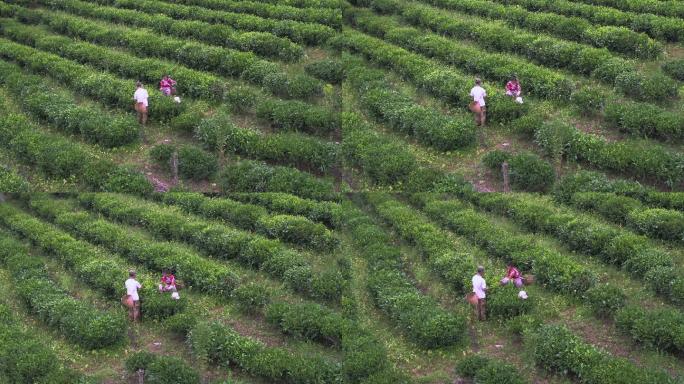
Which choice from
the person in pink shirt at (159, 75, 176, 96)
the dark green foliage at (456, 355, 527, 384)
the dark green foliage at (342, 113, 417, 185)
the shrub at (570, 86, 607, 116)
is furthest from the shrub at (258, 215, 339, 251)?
the shrub at (570, 86, 607, 116)

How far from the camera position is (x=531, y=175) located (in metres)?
18.2

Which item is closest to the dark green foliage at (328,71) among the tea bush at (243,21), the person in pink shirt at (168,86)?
the tea bush at (243,21)

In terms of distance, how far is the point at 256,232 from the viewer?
18.4 m

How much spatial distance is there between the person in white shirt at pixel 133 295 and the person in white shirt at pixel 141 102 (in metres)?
4.00

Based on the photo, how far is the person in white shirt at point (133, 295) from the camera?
17.3 metres

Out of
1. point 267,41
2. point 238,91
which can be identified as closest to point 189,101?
point 238,91

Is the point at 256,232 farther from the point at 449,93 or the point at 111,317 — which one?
the point at 449,93

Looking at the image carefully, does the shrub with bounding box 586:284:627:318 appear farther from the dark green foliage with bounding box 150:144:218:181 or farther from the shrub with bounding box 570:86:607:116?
the dark green foliage with bounding box 150:144:218:181

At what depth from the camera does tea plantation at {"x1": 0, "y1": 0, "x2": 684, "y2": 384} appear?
54.2 ft

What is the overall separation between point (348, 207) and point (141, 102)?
511 centimetres

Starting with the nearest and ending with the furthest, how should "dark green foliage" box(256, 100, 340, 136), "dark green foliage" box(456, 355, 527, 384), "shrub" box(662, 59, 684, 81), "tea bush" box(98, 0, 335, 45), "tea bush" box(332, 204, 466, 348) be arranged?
"dark green foliage" box(456, 355, 527, 384) → "tea bush" box(332, 204, 466, 348) → "dark green foliage" box(256, 100, 340, 136) → "shrub" box(662, 59, 684, 81) → "tea bush" box(98, 0, 335, 45)

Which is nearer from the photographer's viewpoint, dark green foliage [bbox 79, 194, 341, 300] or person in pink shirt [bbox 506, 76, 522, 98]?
dark green foliage [bbox 79, 194, 341, 300]

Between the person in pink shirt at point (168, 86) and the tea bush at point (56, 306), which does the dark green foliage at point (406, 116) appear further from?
the tea bush at point (56, 306)

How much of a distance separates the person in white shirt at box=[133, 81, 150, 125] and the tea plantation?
23 cm
